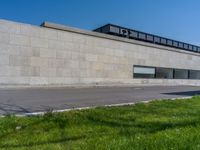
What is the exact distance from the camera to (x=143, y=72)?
1054 inches

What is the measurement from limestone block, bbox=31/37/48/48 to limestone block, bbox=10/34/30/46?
409 mm

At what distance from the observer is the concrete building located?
54.7ft

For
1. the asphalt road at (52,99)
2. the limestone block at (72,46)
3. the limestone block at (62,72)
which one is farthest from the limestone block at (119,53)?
the asphalt road at (52,99)

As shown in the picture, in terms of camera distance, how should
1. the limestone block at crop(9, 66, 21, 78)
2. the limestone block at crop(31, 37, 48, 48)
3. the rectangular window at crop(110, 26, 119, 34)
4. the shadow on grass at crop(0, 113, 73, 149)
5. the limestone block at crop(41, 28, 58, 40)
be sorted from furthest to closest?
the rectangular window at crop(110, 26, 119, 34)
the limestone block at crop(41, 28, 58, 40)
the limestone block at crop(31, 37, 48, 48)
the limestone block at crop(9, 66, 21, 78)
the shadow on grass at crop(0, 113, 73, 149)

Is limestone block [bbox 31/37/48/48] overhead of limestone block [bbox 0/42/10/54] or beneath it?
overhead

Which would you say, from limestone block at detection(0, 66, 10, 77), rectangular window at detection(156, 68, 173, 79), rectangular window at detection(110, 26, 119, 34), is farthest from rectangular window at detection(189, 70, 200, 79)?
limestone block at detection(0, 66, 10, 77)

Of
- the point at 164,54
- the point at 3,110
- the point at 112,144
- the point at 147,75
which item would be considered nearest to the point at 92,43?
the point at 147,75

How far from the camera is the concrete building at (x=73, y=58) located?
54.7 ft

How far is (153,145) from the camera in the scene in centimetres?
406

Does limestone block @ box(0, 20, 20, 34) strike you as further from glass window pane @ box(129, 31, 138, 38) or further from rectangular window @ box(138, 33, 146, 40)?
rectangular window @ box(138, 33, 146, 40)

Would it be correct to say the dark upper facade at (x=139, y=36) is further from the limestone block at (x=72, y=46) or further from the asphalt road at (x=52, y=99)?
the asphalt road at (x=52, y=99)

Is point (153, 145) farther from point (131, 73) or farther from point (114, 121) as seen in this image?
point (131, 73)

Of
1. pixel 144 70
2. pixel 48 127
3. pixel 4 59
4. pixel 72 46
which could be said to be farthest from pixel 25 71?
pixel 144 70

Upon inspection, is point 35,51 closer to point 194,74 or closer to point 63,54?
point 63,54
